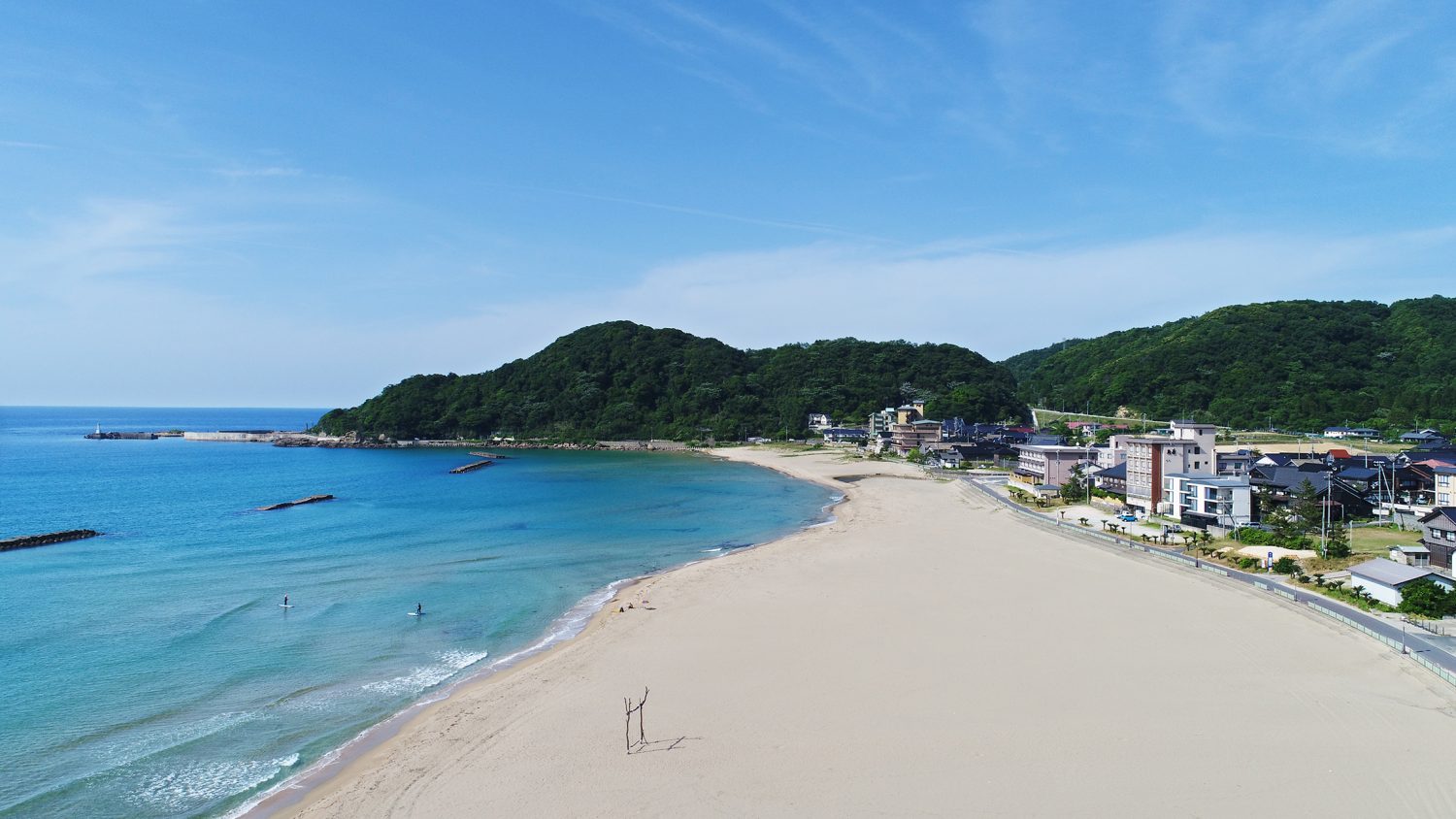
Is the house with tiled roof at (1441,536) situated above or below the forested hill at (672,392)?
below

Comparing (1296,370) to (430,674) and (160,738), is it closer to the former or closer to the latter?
(430,674)

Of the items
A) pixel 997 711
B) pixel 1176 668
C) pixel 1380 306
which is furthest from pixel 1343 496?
pixel 1380 306

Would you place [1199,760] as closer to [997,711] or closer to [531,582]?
[997,711]

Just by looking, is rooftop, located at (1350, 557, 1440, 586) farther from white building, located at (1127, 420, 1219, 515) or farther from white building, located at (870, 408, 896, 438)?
white building, located at (870, 408, 896, 438)

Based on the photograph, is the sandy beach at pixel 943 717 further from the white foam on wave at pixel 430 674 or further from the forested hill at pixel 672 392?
the forested hill at pixel 672 392

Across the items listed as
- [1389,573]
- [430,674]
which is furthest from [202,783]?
[1389,573]

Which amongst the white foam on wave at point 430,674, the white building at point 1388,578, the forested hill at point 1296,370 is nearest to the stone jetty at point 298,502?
the white foam on wave at point 430,674

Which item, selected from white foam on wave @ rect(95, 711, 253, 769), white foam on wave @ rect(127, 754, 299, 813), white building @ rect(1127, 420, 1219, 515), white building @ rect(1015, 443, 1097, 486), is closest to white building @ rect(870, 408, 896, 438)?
white building @ rect(1015, 443, 1097, 486)
